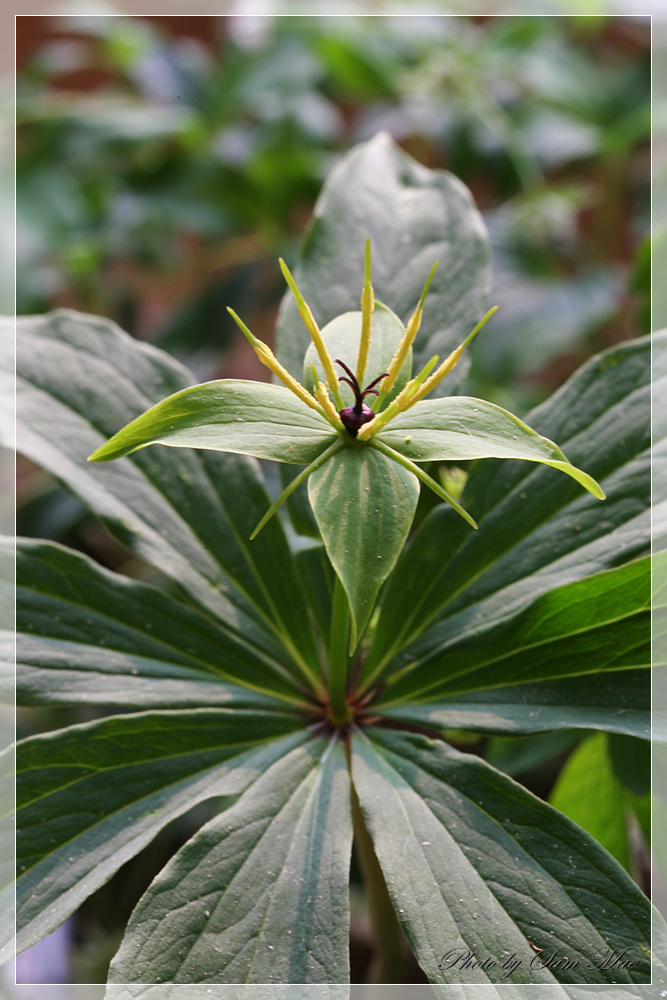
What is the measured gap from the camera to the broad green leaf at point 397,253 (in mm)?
448

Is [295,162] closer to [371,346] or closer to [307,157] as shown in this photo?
[307,157]

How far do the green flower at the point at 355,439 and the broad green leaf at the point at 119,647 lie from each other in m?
0.15

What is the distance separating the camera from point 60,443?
45 cm

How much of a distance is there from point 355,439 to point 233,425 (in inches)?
2.0

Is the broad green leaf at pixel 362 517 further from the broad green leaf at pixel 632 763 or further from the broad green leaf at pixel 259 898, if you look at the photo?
the broad green leaf at pixel 632 763

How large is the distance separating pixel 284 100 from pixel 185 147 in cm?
17

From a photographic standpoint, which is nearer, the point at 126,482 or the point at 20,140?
the point at 126,482

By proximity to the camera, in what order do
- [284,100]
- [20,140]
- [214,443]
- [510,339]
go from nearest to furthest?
1. [214,443]
2. [510,339]
3. [284,100]
4. [20,140]

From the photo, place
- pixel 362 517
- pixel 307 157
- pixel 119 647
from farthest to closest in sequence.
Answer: pixel 307 157 → pixel 119 647 → pixel 362 517

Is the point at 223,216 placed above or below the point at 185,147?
below

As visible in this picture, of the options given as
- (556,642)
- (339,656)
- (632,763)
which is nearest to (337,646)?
(339,656)

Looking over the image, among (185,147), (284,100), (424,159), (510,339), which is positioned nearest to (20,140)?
(185,147)

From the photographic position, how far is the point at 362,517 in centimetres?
30

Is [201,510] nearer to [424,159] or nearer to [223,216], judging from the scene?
[223,216]
